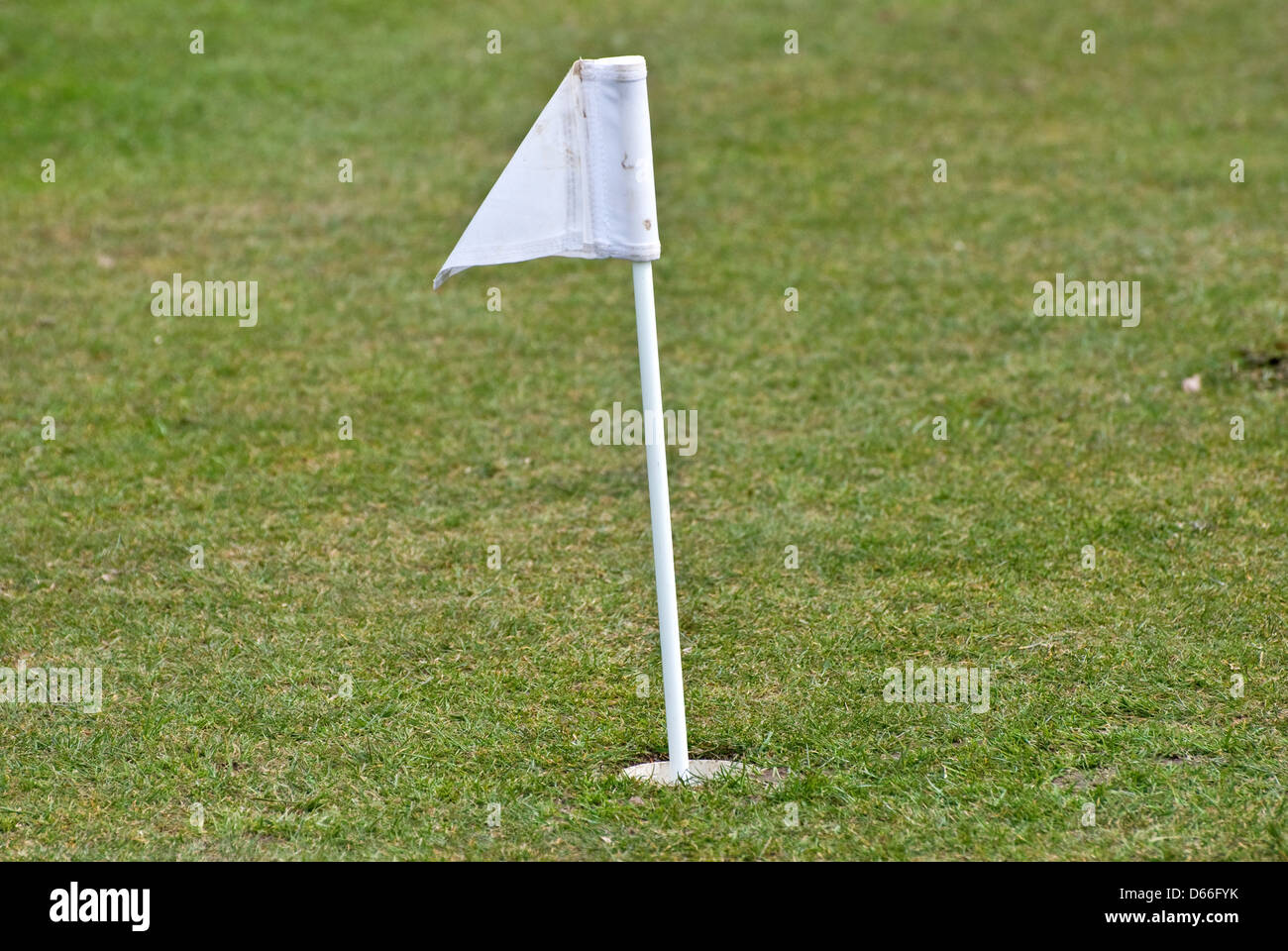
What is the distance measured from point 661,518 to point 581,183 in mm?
1005

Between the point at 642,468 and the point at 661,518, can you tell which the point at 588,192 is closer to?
the point at 661,518

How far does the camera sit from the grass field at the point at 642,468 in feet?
14.9

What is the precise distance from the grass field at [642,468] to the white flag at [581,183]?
1.65 m

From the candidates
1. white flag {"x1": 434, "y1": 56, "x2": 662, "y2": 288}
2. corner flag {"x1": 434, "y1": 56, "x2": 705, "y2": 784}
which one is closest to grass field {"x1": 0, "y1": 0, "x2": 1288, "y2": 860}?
corner flag {"x1": 434, "y1": 56, "x2": 705, "y2": 784}

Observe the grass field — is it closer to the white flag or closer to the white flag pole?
the white flag pole

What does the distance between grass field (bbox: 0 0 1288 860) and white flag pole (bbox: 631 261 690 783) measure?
0.70 feet

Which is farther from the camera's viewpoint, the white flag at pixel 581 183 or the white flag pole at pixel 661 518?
the white flag pole at pixel 661 518

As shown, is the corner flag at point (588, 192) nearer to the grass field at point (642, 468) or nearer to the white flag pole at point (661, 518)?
the white flag pole at point (661, 518)

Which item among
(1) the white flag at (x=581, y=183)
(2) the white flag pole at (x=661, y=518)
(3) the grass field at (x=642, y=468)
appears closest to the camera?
(1) the white flag at (x=581, y=183)

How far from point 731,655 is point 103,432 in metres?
3.68

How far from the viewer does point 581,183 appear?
418 cm

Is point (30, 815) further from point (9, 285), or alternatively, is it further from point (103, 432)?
point (9, 285)

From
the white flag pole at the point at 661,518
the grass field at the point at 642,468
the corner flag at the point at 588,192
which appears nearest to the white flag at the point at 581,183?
the corner flag at the point at 588,192

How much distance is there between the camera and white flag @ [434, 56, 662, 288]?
4066 mm
